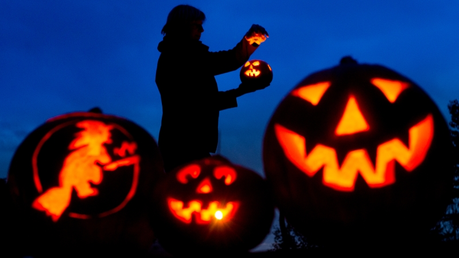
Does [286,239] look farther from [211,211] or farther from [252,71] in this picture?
[252,71]

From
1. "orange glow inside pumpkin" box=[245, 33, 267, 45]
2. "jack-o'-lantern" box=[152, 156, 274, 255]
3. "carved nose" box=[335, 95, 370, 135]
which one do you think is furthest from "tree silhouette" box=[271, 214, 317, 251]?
"orange glow inside pumpkin" box=[245, 33, 267, 45]

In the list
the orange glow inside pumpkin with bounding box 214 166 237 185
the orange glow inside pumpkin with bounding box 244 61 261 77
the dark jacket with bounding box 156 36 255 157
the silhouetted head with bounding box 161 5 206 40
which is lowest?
the orange glow inside pumpkin with bounding box 214 166 237 185

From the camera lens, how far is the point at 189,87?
3646 millimetres

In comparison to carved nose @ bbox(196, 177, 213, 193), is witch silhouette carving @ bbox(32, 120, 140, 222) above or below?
above

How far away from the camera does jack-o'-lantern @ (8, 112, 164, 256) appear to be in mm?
2344

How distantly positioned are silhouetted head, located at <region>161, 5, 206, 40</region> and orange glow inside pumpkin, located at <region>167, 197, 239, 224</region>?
1.96 metres

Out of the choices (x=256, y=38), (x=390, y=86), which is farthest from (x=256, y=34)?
(x=390, y=86)

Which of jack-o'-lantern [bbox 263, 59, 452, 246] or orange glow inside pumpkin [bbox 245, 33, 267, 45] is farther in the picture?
orange glow inside pumpkin [bbox 245, 33, 267, 45]

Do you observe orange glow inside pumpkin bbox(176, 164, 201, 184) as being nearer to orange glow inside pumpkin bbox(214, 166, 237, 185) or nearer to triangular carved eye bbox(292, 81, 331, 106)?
orange glow inside pumpkin bbox(214, 166, 237, 185)

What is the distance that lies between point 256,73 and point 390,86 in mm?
1862

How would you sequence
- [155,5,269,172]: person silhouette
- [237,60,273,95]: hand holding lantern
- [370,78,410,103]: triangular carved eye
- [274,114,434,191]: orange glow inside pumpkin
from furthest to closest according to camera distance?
[237,60,273,95]: hand holding lantern → [155,5,269,172]: person silhouette → [370,78,410,103]: triangular carved eye → [274,114,434,191]: orange glow inside pumpkin

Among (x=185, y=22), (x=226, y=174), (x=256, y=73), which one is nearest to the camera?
(x=226, y=174)

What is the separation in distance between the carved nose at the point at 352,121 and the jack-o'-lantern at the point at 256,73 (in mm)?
1850

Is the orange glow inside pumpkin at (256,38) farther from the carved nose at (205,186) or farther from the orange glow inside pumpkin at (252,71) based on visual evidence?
the carved nose at (205,186)
